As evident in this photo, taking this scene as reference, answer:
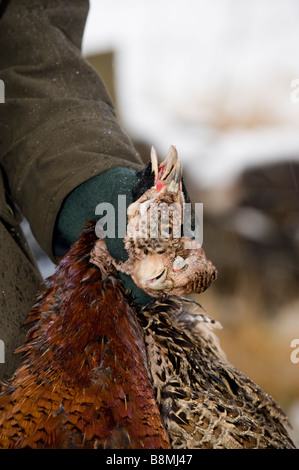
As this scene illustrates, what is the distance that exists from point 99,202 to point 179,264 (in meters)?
0.28

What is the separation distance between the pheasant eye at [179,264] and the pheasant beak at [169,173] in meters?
0.11

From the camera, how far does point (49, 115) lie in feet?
4.00

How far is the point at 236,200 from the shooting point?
2.66m

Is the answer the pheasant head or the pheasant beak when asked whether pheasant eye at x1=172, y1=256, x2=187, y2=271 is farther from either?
the pheasant beak

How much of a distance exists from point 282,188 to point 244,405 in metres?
1.84

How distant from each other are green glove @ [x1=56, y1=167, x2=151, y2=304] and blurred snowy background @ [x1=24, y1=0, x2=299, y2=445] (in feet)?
0.56

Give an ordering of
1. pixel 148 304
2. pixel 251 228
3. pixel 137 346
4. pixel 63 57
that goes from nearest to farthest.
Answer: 1. pixel 137 346
2. pixel 148 304
3. pixel 63 57
4. pixel 251 228

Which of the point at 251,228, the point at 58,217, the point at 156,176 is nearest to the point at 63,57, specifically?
the point at 58,217

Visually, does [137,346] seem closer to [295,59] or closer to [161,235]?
[161,235]

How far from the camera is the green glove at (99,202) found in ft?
3.09
